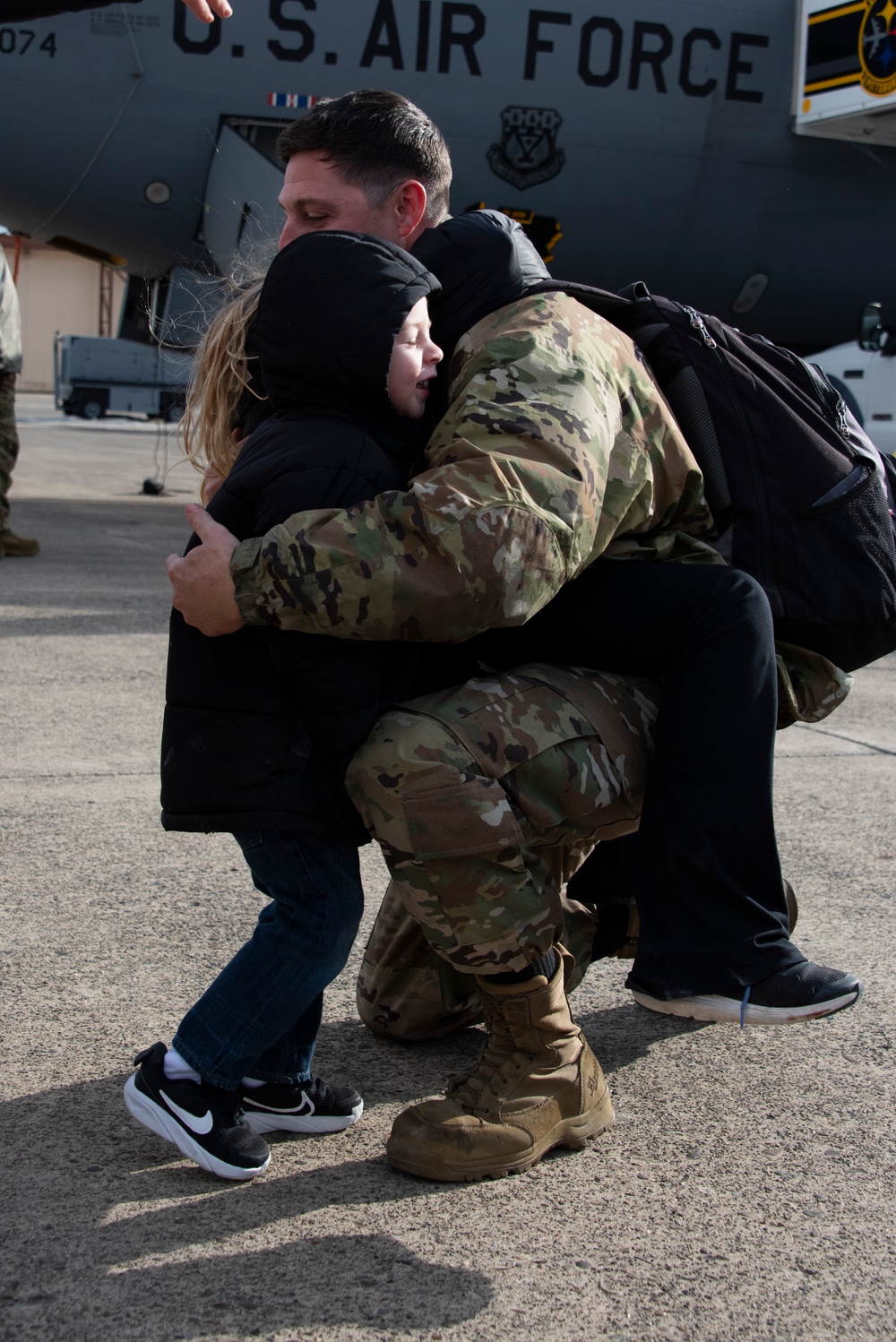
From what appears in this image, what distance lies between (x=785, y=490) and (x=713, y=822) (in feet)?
1.95

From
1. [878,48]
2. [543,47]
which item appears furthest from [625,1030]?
[878,48]

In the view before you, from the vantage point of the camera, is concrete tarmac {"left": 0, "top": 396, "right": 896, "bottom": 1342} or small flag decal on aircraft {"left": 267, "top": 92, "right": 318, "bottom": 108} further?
small flag decal on aircraft {"left": 267, "top": 92, "right": 318, "bottom": 108}

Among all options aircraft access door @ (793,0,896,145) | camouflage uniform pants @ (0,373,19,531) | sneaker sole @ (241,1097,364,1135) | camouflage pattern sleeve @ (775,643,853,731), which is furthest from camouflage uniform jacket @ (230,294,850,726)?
aircraft access door @ (793,0,896,145)

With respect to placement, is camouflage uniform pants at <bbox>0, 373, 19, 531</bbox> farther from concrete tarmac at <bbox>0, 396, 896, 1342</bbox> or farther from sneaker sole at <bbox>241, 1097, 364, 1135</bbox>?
sneaker sole at <bbox>241, 1097, 364, 1135</bbox>

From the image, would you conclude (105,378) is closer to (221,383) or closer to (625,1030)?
(221,383)

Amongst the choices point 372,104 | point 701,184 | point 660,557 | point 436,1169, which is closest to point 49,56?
point 701,184

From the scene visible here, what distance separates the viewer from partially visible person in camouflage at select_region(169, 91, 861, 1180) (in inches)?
71.5

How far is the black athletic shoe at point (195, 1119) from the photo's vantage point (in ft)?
6.38

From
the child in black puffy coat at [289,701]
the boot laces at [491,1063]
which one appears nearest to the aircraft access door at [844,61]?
the child in black puffy coat at [289,701]

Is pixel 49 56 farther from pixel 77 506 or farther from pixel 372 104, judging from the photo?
pixel 372 104

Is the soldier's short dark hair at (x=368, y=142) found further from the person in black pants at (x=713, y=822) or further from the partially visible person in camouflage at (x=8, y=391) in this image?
the partially visible person in camouflage at (x=8, y=391)

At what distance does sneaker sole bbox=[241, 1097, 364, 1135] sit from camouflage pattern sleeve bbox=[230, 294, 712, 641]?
0.84 m

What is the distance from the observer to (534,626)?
2148 mm

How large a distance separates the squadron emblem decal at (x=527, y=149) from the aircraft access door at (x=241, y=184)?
1543mm
